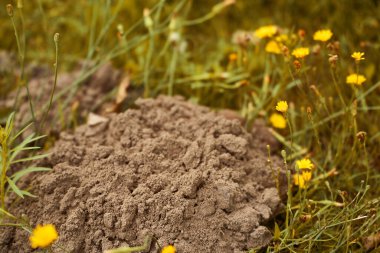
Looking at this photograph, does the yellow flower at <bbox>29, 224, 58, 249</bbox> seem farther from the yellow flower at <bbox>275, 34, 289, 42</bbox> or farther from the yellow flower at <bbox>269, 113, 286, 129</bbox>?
the yellow flower at <bbox>275, 34, 289, 42</bbox>

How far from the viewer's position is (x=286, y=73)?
7.69 ft

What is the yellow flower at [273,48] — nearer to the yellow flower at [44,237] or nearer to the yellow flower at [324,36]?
the yellow flower at [324,36]

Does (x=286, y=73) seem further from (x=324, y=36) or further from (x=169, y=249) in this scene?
(x=169, y=249)

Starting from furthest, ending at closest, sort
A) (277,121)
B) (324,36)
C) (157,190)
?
(277,121) → (324,36) → (157,190)

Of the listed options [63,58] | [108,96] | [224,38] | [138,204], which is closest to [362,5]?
[224,38]

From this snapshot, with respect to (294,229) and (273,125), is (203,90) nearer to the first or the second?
(273,125)

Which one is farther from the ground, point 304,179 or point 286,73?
point 286,73

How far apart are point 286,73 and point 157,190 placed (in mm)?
956

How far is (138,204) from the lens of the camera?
1711 mm

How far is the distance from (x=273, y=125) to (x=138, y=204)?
2.92 ft

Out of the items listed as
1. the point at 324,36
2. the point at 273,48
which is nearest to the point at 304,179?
the point at 324,36

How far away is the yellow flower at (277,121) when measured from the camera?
227 centimetres

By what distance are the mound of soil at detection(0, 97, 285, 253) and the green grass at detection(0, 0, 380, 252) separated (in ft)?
0.54

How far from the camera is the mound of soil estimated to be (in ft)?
5.55
